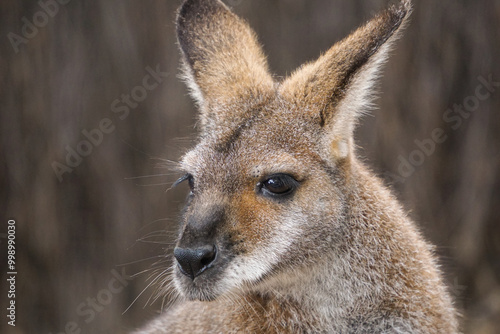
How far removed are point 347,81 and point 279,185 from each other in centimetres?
95

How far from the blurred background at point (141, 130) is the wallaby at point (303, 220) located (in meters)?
4.19

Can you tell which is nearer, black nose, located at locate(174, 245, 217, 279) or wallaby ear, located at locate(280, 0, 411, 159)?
black nose, located at locate(174, 245, 217, 279)

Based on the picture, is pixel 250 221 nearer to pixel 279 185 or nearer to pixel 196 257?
pixel 279 185

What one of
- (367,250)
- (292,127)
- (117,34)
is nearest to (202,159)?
(292,127)

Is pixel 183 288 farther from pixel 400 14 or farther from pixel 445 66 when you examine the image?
pixel 445 66

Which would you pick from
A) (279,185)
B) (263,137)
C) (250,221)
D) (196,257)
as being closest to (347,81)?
(263,137)

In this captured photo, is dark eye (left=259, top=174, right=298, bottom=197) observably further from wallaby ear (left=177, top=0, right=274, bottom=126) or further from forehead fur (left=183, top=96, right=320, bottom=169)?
wallaby ear (left=177, top=0, right=274, bottom=126)

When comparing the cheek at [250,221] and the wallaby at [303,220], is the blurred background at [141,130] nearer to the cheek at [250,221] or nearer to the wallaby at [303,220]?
the wallaby at [303,220]

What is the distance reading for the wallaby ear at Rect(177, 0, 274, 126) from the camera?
19.0 feet

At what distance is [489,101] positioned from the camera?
10055 mm

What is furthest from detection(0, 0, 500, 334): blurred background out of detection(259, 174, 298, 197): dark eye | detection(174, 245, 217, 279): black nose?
detection(174, 245, 217, 279): black nose

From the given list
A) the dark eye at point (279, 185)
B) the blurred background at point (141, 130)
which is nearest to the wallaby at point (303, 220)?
the dark eye at point (279, 185)

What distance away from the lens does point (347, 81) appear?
507 centimetres

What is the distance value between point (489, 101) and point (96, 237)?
620 centimetres
